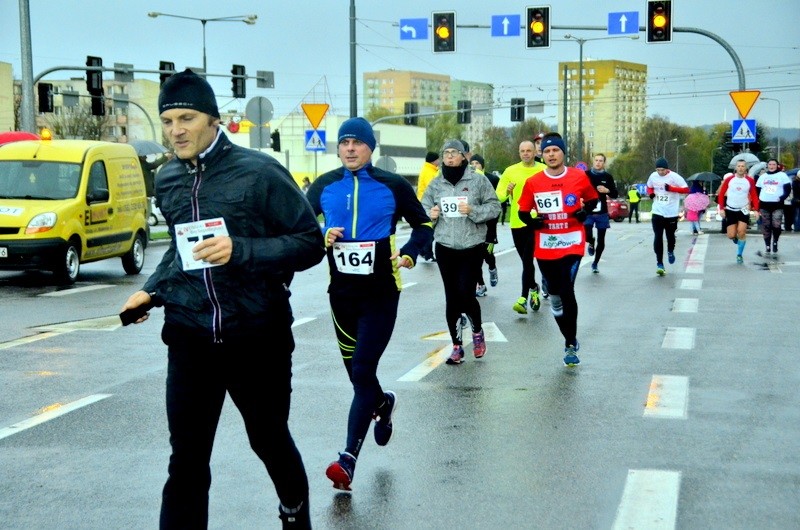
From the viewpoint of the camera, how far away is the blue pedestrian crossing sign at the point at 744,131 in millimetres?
31805

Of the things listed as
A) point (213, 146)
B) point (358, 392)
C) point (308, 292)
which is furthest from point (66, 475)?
point (308, 292)

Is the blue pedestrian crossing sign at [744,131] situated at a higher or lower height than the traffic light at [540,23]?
lower

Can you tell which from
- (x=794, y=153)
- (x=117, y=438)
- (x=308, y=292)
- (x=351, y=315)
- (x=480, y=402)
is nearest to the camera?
(x=351, y=315)

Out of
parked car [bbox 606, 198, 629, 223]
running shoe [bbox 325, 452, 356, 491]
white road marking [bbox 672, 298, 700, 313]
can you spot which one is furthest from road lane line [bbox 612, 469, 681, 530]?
parked car [bbox 606, 198, 629, 223]

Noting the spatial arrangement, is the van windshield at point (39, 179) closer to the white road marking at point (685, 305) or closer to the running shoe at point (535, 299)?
the running shoe at point (535, 299)

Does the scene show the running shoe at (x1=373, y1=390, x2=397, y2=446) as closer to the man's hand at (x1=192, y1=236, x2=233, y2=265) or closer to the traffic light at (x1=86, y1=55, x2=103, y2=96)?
the man's hand at (x1=192, y1=236, x2=233, y2=265)

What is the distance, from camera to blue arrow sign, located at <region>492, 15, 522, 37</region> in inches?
1192

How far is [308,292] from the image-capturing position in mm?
16953

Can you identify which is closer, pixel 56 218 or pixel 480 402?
pixel 480 402

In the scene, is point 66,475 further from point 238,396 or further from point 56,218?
point 56,218

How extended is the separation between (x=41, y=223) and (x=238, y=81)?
72.9 ft

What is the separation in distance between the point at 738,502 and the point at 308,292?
1153 cm

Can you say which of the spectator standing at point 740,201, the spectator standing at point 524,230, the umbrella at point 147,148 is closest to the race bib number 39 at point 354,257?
the spectator standing at point 524,230

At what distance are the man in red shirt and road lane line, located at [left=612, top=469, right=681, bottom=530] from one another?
3.79 m
